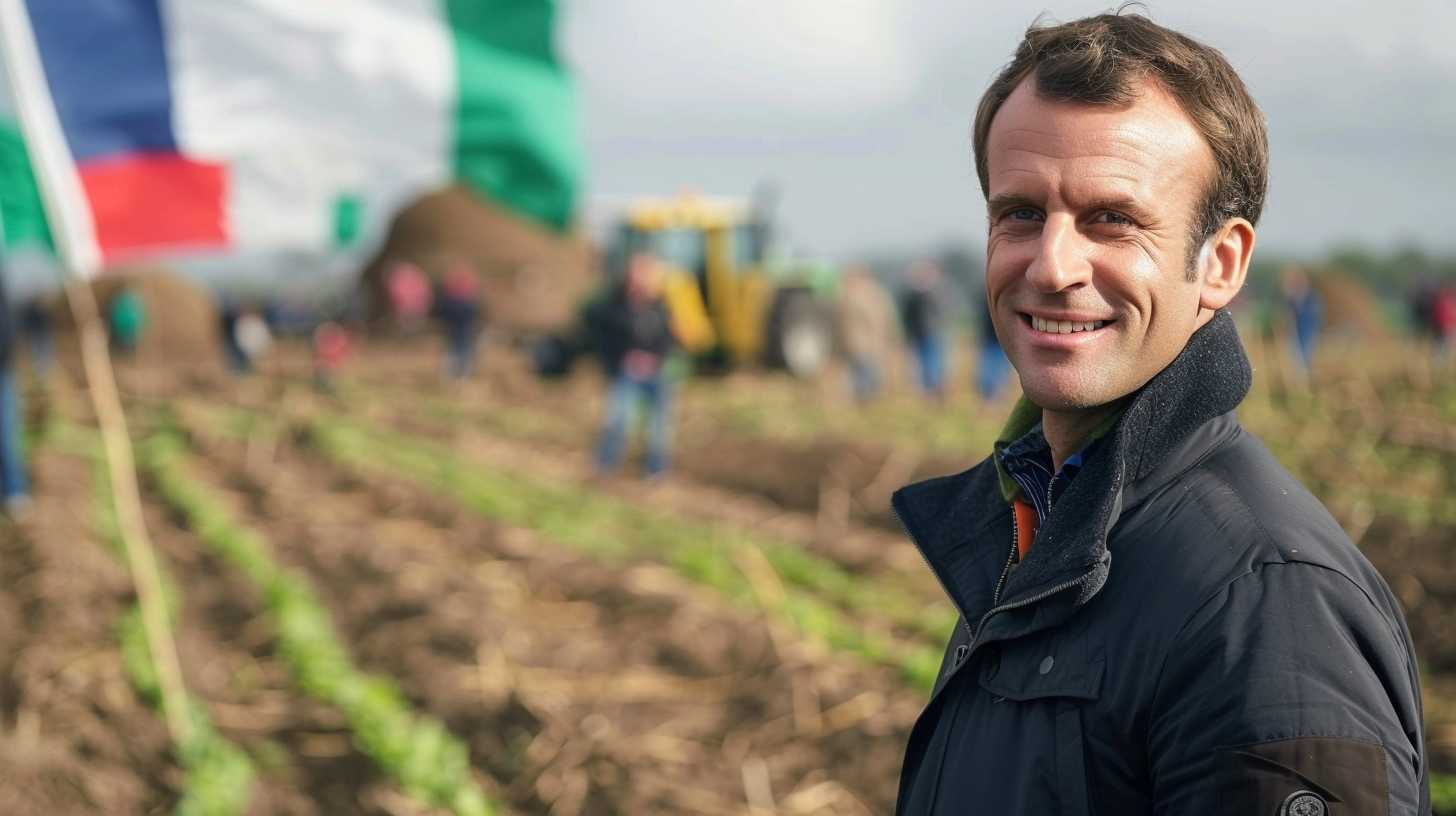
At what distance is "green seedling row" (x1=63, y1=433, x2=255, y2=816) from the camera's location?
5.05 meters

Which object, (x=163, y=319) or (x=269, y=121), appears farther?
(x=163, y=319)

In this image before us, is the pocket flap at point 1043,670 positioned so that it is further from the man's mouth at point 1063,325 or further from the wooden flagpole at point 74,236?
the wooden flagpole at point 74,236

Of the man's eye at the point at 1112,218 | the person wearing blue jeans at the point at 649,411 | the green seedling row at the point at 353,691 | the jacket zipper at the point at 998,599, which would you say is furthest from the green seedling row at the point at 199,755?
the person wearing blue jeans at the point at 649,411

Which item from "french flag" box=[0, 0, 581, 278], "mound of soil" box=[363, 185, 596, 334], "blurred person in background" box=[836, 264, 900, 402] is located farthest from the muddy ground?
"mound of soil" box=[363, 185, 596, 334]

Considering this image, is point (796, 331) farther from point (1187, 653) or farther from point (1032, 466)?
point (1187, 653)

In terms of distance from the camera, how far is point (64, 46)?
218 inches

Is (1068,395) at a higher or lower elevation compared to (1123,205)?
lower

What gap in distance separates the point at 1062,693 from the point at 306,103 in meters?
5.33

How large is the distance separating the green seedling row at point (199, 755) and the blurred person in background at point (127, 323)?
785 inches

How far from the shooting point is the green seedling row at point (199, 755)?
16.6ft

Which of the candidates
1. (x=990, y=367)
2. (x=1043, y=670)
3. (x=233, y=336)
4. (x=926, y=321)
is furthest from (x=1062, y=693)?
(x=233, y=336)

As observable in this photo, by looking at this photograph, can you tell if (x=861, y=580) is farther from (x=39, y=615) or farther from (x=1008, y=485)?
(x=1008, y=485)

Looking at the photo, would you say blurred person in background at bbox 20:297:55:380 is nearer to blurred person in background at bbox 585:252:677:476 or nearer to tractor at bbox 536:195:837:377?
tractor at bbox 536:195:837:377

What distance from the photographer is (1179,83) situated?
4.90 ft
